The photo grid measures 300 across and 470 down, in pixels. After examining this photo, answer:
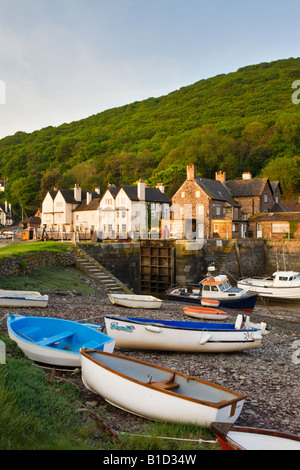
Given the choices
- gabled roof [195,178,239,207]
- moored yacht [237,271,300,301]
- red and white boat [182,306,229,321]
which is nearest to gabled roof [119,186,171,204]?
gabled roof [195,178,239,207]

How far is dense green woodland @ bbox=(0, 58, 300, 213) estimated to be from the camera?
8519cm

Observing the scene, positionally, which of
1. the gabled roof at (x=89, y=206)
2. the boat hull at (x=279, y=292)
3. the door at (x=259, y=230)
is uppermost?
the gabled roof at (x=89, y=206)

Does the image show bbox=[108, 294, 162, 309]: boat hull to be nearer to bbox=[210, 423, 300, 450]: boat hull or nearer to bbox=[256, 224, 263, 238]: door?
bbox=[210, 423, 300, 450]: boat hull

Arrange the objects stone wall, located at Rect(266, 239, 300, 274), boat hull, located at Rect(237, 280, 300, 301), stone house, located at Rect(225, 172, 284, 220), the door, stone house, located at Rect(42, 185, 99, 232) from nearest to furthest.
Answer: boat hull, located at Rect(237, 280, 300, 301) → stone wall, located at Rect(266, 239, 300, 274) → the door → stone house, located at Rect(225, 172, 284, 220) → stone house, located at Rect(42, 185, 99, 232)

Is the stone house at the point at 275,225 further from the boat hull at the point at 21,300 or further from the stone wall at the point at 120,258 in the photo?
the boat hull at the point at 21,300

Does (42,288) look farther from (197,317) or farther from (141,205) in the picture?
(141,205)

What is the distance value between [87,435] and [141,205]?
5018cm

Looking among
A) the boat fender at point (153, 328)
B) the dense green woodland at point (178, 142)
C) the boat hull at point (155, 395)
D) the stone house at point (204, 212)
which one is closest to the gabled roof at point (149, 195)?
the stone house at point (204, 212)

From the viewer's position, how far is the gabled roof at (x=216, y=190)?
5000 cm

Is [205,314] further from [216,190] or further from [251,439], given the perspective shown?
[216,190]

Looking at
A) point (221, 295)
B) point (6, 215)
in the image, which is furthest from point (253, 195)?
point (6, 215)

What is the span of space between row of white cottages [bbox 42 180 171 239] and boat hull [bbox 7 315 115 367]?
3638cm

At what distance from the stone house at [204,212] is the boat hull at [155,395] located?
3989 cm

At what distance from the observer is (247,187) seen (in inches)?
2160
